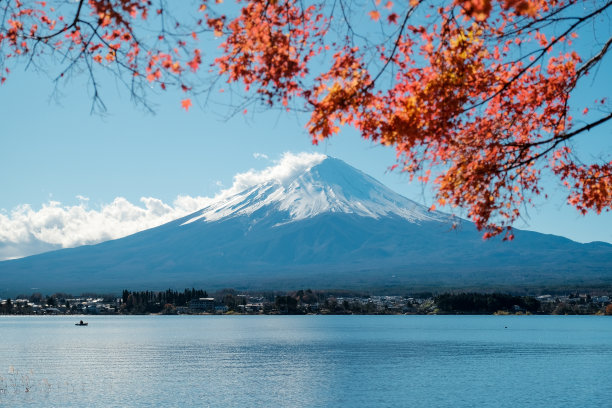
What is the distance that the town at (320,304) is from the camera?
6038 inches

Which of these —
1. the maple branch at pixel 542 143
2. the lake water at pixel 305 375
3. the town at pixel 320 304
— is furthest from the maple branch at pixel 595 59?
the town at pixel 320 304

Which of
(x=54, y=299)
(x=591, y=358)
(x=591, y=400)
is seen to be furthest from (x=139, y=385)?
(x=54, y=299)

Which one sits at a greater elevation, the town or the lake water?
the town

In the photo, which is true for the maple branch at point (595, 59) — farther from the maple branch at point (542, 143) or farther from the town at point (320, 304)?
the town at point (320, 304)

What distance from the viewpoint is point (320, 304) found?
177 meters

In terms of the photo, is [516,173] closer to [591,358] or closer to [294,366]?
[294,366]

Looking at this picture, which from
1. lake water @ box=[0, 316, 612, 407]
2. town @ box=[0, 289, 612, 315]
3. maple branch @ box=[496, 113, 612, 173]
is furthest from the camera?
town @ box=[0, 289, 612, 315]

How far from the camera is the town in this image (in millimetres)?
153375

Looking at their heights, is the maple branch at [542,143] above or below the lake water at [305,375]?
above

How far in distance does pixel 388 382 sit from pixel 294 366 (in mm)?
10922

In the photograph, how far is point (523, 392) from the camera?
37781 mm

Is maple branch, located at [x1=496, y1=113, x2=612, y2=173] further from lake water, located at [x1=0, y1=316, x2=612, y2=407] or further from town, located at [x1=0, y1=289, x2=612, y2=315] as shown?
town, located at [x1=0, y1=289, x2=612, y2=315]

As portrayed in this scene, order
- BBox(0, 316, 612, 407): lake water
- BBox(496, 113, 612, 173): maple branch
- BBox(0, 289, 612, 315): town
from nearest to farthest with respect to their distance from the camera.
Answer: BBox(496, 113, 612, 173): maple branch
BBox(0, 316, 612, 407): lake water
BBox(0, 289, 612, 315): town

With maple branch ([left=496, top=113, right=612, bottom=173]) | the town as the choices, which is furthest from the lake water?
the town
